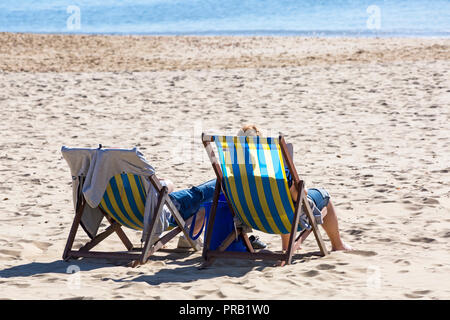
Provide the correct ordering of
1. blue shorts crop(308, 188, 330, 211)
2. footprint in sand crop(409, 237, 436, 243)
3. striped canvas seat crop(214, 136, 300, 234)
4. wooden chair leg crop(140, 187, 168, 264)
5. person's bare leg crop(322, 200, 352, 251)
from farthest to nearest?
1. footprint in sand crop(409, 237, 436, 243)
2. person's bare leg crop(322, 200, 352, 251)
3. blue shorts crop(308, 188, 330, 211)
4. wooden chair leg crop(140, 187, 168, 264)
5. striped canvas seat crop(214, 136, 300, 234)

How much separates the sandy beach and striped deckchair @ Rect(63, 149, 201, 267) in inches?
4.5

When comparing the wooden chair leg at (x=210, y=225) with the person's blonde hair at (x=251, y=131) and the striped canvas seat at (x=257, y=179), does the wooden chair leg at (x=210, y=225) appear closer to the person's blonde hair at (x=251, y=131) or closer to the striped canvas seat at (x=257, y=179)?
the striped canvas seat at (x=257, y=179)

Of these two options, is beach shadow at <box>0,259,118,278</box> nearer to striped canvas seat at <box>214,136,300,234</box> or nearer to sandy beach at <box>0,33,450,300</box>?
sandy beach at <box>0,33,450,300</box>

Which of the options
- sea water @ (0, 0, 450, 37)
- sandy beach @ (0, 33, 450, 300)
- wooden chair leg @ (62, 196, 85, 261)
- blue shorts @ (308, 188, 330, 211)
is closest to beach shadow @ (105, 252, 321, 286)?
sandy beach @ (0, 33, 450, 300)

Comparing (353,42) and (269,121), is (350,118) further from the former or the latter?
(353,42)

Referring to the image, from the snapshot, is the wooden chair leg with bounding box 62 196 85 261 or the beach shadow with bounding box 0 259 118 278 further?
the wooden chair leg with bounding box 62 196 85 261

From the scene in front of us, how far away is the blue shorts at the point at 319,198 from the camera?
16.1ft

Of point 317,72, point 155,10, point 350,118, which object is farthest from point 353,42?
point 155,10

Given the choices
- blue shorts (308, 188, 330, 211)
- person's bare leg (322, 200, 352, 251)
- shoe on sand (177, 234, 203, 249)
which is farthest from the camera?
shoe on sand (177, 234, 203, 249)

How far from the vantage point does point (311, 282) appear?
4289 millimetres

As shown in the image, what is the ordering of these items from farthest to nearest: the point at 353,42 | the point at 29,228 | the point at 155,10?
the point at 155,10
the point at 353,42
the point at 29,228

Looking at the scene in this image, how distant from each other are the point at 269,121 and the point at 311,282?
19.6 feet

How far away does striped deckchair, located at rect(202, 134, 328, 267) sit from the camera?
15.0 feet

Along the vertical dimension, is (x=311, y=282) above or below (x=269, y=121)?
below
